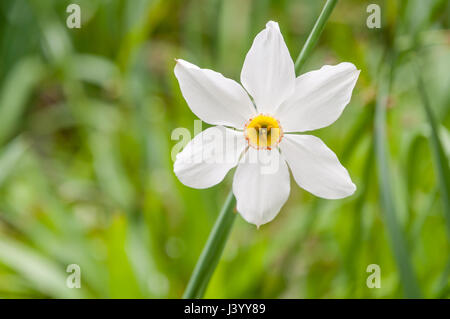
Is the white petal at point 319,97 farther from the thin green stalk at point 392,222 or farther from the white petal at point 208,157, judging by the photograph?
the thin green stalk at point 392,222

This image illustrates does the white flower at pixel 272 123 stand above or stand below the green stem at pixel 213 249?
above

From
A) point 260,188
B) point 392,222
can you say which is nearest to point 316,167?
point 260,188

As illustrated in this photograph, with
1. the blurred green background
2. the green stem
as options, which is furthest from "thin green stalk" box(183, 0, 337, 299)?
the blurred green background

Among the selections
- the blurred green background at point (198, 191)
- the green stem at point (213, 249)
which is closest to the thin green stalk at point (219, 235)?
the green stem at point (213, 249)

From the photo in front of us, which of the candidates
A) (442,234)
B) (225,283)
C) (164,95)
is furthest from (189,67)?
A: (164,95)

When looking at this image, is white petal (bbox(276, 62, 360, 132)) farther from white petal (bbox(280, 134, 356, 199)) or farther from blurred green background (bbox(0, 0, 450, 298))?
blurred green background (bbox(0, 0, 450, 298))

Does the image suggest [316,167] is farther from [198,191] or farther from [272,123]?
[198,191]
